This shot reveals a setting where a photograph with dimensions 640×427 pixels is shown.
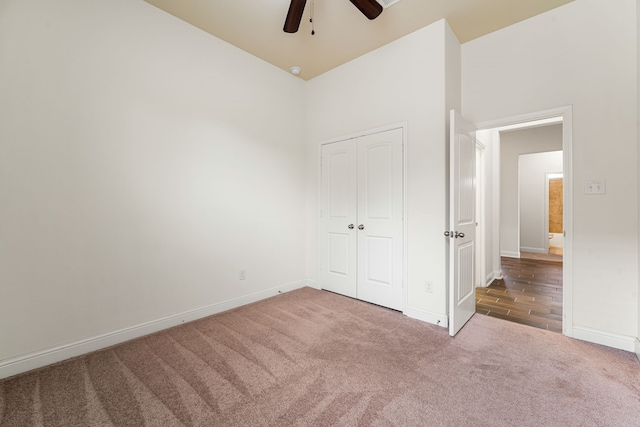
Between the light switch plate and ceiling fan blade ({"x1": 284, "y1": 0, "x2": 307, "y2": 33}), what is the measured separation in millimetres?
2844

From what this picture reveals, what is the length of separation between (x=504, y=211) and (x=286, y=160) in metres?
5.05

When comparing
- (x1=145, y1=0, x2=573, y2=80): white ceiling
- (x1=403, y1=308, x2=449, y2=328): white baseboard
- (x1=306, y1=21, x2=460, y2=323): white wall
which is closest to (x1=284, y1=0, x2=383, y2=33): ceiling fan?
(x1=145, y1=0, x2=573, y2=80): white ceiling

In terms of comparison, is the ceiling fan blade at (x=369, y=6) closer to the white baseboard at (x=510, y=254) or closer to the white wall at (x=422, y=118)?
the white wall at (x=422, y=118)

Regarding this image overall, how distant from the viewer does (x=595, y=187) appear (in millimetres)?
2281

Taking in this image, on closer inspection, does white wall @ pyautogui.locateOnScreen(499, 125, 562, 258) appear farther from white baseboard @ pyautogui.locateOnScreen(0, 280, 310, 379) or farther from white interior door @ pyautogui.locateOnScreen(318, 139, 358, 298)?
white baseboard @ pyautogui.locateOnScreen(0, 280, 310, 379)

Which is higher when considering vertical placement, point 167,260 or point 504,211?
point 504,211

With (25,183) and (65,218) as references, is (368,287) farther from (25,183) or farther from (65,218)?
(25,183)

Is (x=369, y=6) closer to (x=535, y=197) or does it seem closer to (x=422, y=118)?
(x=422, y=118)

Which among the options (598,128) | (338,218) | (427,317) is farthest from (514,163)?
(427,317)

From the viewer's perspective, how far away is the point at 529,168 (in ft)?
22.8

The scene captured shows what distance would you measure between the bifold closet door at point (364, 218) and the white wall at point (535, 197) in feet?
17.7

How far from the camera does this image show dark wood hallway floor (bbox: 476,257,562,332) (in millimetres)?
2846

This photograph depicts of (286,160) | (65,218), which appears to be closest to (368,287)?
(286,160)

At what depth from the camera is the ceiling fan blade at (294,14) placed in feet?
6.66
